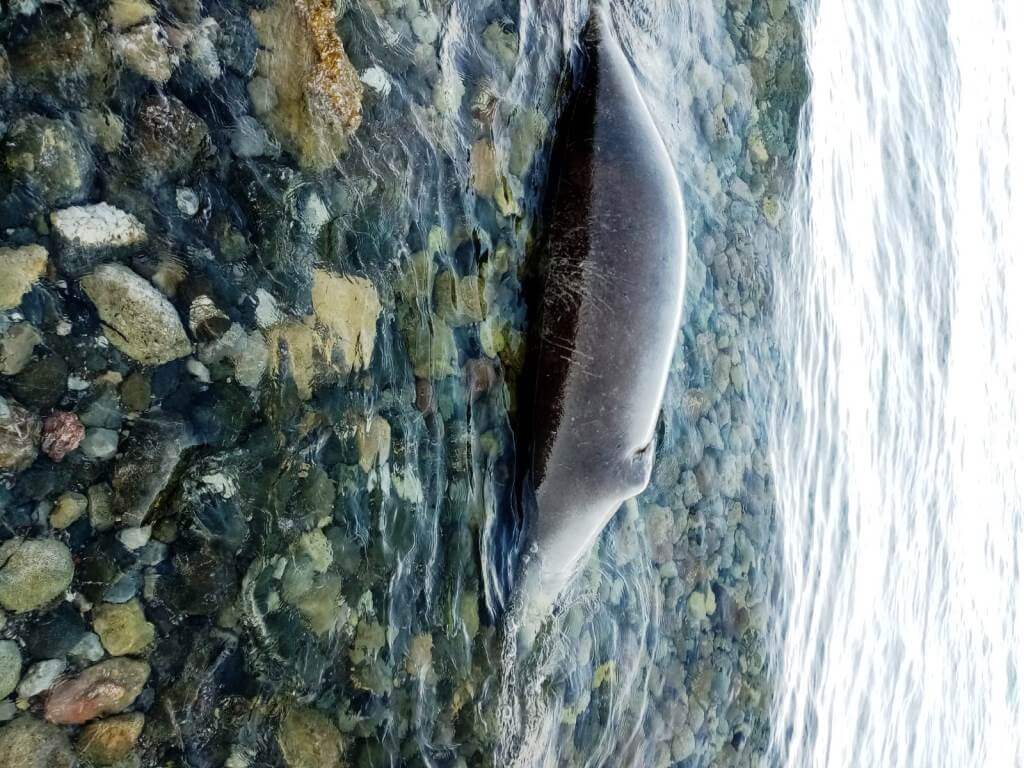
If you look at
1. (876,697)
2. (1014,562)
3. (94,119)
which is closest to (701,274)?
(94,119)

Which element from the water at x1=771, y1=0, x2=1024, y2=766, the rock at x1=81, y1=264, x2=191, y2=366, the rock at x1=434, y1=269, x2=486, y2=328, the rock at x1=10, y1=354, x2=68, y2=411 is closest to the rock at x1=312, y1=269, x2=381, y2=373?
the rock at x1=434, y1=269, x2=486, y2=328

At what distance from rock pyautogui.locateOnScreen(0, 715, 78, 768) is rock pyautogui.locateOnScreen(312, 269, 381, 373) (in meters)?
1.35

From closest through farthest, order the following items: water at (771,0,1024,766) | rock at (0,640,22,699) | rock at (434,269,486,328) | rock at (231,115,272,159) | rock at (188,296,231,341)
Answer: rock at (0,640,22,699) < rock at (188,296,231,341) < rock at (231,115,272,159) < rock at (434,269,486,328) < water at (771,0,1024,766)

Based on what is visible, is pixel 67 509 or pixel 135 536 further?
pixel 135 536

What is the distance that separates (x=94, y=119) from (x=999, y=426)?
8.39 m

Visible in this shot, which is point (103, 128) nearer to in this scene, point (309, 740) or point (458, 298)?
point (458, 298)

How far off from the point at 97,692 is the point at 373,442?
3.76 feet

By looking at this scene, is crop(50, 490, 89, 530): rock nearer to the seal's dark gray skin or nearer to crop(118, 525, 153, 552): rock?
crop(118, 525, 153, 552): rock

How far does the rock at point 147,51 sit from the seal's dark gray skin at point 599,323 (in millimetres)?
1611

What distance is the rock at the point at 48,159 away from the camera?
206 centimetres

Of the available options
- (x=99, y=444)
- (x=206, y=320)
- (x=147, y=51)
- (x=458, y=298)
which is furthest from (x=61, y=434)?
(x=458, y=298)

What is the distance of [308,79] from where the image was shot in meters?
2.68

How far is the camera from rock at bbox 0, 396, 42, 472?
6.66 feet

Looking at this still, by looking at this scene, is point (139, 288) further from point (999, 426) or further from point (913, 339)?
point (999, 426)
